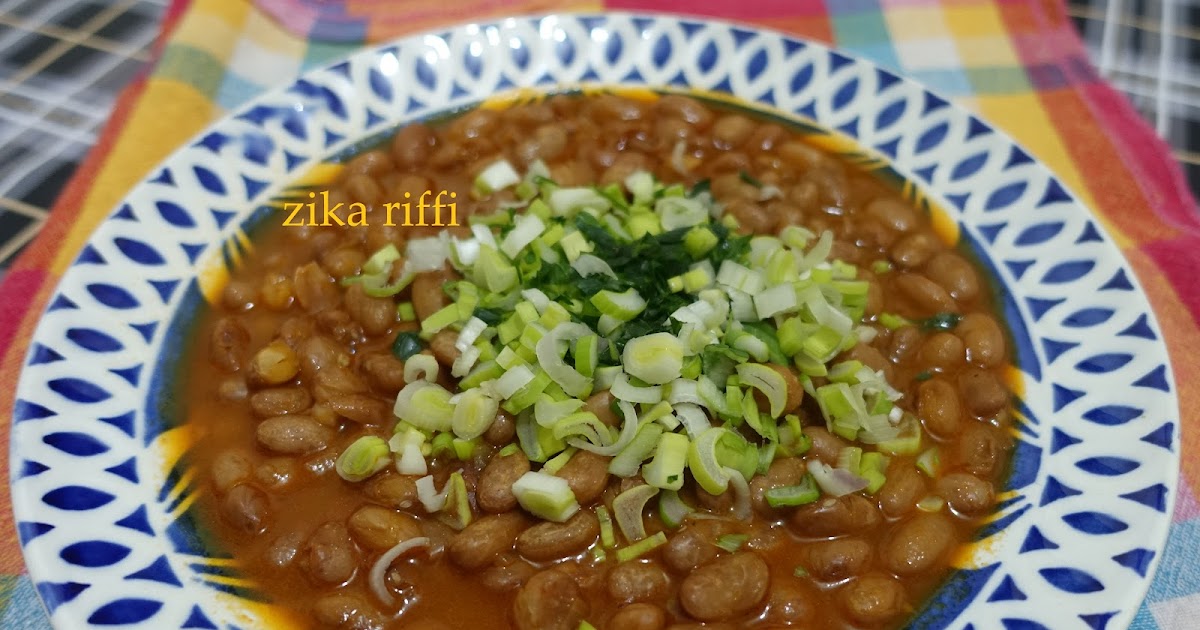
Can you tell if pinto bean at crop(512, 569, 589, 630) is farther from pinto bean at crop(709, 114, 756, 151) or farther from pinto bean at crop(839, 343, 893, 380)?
pinto bean at crop(709, 114, 756, 151)

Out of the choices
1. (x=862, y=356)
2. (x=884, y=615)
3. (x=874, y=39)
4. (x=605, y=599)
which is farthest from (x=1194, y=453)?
(x=874, y=39)

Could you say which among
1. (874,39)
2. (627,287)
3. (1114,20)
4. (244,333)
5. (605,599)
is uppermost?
(1114,20)

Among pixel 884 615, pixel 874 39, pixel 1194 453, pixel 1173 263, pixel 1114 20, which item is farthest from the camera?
pixel 1114 20

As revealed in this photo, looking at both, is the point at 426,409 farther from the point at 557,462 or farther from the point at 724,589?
the point at 724,589

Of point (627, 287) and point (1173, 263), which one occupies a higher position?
point (1173, 263)

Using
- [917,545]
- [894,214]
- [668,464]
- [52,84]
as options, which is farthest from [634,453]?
[52,84]

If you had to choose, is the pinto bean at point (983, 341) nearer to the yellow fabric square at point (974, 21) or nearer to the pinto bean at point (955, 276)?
the pinto bean at point (955, 276)

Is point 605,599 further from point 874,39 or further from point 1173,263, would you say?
point 874,39
